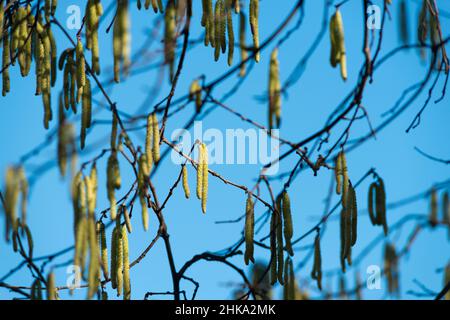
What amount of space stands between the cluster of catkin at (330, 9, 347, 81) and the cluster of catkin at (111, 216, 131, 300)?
95 cm

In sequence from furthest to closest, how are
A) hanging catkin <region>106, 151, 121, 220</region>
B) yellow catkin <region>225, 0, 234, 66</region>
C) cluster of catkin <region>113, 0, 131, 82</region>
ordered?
yellow catkin <region>225, 0, 234, 66</region>
hanging catkin <region>106, 151, 121, 220</region>
cluster of catkin <region>113, 0, 131, 82</region>

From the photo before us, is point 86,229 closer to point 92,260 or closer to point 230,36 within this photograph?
point 92,260

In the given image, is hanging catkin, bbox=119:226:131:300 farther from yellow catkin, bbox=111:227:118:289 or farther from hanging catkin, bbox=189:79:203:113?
hanging catkin, bbox=189:79:203:113

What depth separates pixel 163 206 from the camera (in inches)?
122

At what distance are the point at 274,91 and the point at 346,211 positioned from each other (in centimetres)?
62

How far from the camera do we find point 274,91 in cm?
224

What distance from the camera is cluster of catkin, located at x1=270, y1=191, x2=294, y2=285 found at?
2.76 metres

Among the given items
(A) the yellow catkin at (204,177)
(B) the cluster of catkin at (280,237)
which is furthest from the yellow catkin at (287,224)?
(A) the yellow catkin at (204,177)

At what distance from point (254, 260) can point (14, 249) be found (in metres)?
0.85

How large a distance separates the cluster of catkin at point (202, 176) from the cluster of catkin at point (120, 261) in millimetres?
296

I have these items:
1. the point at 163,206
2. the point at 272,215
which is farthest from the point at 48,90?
the point at 272,215

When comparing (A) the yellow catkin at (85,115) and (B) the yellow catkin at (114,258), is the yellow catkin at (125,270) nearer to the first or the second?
(B) the yellow catkin at (114,258)

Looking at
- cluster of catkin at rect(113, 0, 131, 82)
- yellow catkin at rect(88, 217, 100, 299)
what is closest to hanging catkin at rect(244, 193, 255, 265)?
yellow catkin at rect(88, 217, 100, 299)
